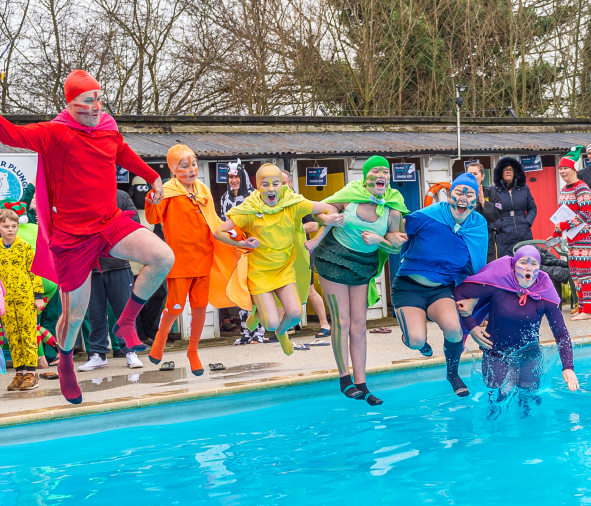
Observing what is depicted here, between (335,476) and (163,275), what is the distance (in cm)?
176

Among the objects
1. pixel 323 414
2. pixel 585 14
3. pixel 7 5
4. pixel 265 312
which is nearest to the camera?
pixel 265 312

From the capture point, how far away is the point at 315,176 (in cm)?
1026

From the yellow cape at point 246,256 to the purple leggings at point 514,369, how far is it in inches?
63.8

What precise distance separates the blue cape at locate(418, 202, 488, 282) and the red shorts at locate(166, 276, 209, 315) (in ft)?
6.42

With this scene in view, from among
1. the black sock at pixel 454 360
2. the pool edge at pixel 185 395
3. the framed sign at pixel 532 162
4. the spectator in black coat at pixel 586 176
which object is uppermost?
the framed sign at pixel 532 162

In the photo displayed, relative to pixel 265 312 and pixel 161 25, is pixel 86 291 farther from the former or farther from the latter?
pixel 161 25

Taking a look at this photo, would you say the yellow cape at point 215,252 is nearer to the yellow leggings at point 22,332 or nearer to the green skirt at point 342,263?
the green skirt at point 342,263

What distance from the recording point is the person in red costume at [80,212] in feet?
16.3

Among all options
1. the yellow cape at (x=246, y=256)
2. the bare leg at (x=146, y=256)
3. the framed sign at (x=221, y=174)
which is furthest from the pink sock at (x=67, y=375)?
the framed sign at (x=221, y=174)

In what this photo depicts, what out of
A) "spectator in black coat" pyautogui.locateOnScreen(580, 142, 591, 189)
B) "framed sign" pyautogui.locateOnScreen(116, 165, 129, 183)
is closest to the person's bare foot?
"spectator in black coat" pyautogui.locateOnScreen(580, 142, 591, 189)

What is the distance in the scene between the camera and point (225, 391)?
6.65 metres

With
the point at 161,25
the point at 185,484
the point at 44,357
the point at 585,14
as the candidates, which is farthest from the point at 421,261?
the point at 585,14

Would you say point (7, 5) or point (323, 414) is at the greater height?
point (7, 5)

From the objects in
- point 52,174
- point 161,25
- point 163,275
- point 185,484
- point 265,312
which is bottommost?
point 185,484
